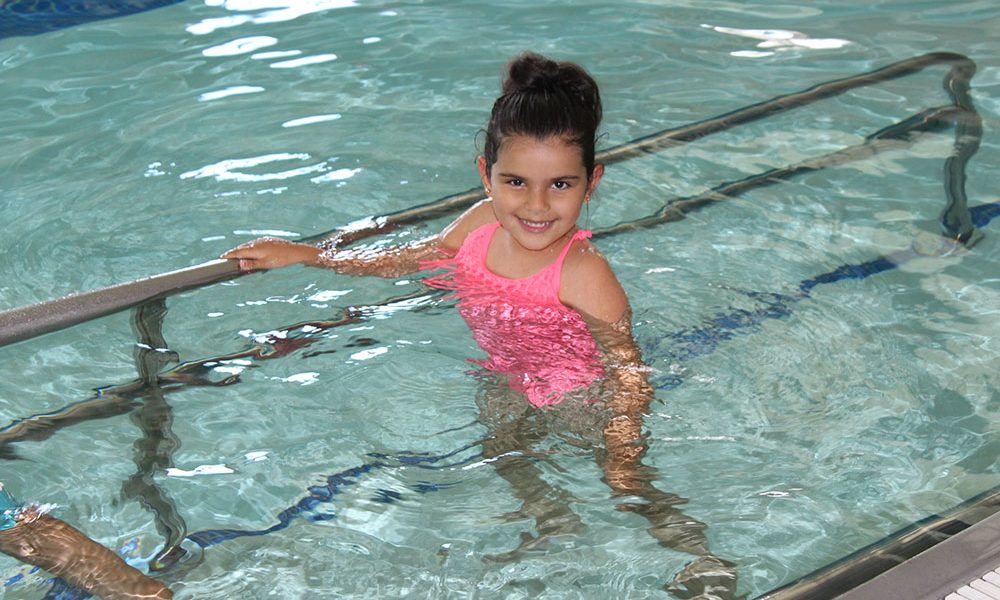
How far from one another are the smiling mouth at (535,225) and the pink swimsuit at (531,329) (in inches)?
4.3

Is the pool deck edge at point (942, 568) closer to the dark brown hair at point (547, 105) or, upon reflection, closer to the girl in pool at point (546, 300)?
the girl in pool at point (546, 300)

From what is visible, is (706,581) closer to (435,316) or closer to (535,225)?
(535,225)

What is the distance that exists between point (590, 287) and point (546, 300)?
0.11m

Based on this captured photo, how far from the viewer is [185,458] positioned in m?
2.65

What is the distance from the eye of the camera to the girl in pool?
94.3 inches

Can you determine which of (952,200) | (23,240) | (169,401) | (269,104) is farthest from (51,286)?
(952,200)

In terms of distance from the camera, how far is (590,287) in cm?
252

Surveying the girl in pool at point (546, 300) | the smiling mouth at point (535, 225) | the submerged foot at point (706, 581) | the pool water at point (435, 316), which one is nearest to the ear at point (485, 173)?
the girl in pool at point (546, 300)

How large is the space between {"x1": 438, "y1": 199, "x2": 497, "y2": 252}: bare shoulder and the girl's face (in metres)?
0.30

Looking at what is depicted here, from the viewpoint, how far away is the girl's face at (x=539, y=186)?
239 centimetres

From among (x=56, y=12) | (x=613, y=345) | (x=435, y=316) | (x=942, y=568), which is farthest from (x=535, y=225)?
(x=56, y=12)

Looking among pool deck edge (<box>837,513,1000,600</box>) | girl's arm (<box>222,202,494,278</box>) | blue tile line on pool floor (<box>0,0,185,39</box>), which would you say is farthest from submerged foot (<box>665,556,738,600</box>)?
blue tile line on pool floor (<box>0,0,185,39</box>)

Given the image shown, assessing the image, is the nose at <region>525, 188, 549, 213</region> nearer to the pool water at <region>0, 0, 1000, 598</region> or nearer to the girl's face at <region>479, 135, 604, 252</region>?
the girl's face at <region>479, 135, 604, 252</region>

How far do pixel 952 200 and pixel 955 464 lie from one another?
1.32 metres
